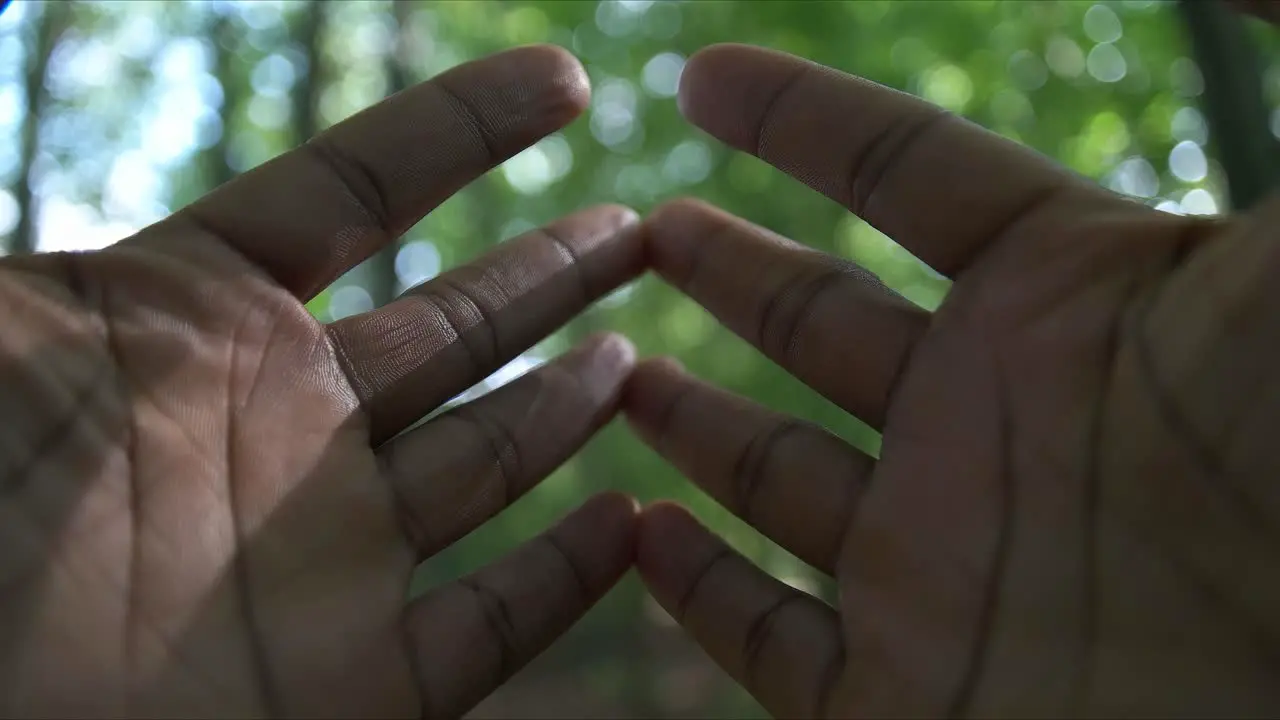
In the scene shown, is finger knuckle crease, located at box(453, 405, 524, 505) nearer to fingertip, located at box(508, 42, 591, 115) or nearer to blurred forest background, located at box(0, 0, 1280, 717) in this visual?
fingertip, located at box(508, 42, 591, 115)

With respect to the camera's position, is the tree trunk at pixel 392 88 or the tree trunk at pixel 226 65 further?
the tree trunk at pixel 226 65

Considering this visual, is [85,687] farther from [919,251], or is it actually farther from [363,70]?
[363,70]

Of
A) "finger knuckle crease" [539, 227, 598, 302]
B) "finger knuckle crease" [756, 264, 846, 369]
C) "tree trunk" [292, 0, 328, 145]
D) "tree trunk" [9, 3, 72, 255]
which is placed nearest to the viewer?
"finger knuckle crease" [756, 264, 846, 369]

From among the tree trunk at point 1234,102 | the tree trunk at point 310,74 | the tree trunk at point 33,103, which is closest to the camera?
the tree trunk at point 1234,102

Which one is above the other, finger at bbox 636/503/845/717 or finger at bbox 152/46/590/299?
finger at bbox 152/46/590/299

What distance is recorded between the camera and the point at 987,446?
76 cm

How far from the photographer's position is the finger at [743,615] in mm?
819

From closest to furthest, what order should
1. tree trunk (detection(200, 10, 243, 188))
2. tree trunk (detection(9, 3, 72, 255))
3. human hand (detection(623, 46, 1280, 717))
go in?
1. human hand (detection(623, 46, 1280, 717))
2. tree trunk (detection(9, 3, 72, 255))
3. tree trunk (detection(200, 10, 243, 188))

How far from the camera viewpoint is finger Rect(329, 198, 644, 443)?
90 cm

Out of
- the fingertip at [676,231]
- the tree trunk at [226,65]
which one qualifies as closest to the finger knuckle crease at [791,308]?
the fingertip at [676,231]

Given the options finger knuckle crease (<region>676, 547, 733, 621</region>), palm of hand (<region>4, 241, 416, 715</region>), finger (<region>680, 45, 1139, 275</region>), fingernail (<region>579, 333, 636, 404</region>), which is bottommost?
finger knuckle crease (<region>676, 547, 733, 621</region>)

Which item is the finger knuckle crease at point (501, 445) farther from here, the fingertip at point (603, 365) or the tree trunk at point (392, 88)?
the tree trunk at point (392, 88)

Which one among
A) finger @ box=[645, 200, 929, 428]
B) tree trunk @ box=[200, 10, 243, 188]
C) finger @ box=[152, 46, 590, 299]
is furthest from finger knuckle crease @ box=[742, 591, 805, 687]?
tree trunk @ box=[200, 10, 243, 188]

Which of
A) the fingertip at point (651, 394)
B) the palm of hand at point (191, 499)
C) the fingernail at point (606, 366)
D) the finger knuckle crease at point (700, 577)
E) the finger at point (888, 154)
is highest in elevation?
the finger at point (888, 154)
